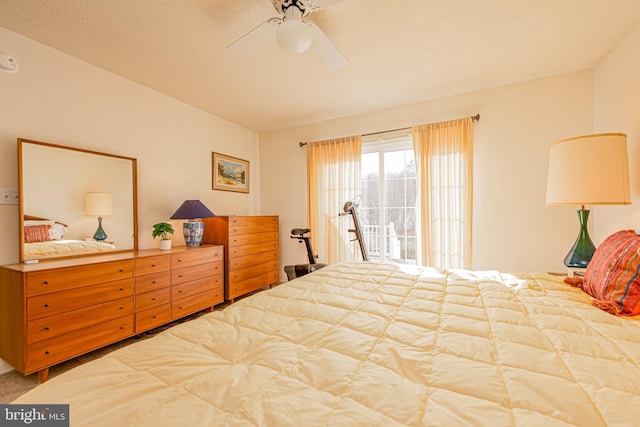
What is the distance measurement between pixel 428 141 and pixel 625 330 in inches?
96.5

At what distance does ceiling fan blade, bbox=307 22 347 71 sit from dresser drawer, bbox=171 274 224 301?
2481 millimetres

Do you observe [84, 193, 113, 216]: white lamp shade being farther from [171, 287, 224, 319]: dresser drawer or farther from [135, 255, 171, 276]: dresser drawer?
[171, 287, 224, 319]: dresser drawer

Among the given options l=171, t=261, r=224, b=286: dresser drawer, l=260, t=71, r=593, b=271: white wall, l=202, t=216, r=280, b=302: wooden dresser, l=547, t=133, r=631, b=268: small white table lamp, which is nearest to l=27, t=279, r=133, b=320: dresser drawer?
l=171, t=261, r=224, b=286: dresser drawer

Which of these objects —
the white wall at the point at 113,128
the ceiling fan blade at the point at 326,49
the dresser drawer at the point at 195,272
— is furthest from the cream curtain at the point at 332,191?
the ceiling fan blade at the point at 326,49

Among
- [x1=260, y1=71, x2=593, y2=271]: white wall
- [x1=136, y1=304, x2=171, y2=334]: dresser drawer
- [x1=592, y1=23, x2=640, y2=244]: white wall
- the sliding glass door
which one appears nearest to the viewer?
[x1=592, y1=23, x2=640, y2=244]: white wall

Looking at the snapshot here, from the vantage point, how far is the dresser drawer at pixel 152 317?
2.27 metres

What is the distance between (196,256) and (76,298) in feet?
3.40

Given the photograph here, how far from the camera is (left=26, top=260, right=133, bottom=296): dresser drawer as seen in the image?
66.8 inches

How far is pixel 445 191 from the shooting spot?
2.99 metres

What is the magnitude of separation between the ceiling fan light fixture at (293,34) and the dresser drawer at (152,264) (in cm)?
211

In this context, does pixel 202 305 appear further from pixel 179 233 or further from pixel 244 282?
pixel 179 233

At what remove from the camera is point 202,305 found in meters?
2.86

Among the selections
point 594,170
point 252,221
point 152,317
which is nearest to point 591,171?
point 594,170

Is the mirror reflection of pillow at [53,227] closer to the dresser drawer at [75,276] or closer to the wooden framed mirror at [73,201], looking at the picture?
the wooden framed mirror at [73,201]
